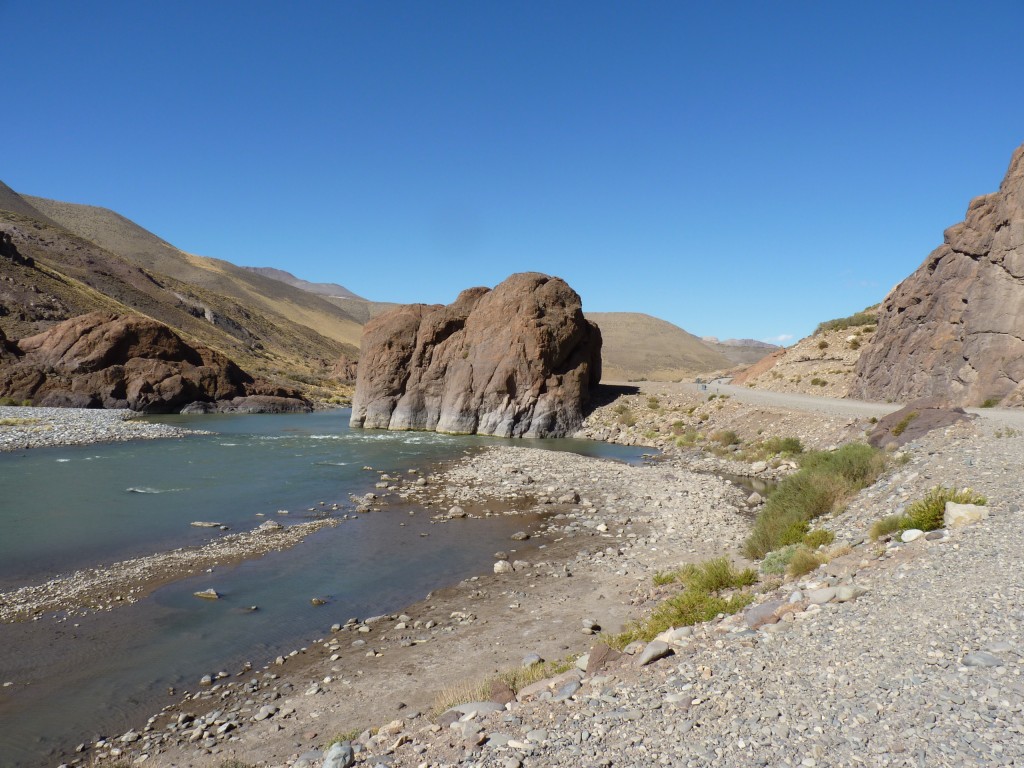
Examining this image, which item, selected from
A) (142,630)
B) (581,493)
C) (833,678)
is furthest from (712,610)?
(581,493)

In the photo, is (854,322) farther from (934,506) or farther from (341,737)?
(341,737)

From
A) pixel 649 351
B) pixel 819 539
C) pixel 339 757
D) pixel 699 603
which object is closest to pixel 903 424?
pixel 819 539

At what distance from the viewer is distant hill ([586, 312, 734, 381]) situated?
11881 centimetres

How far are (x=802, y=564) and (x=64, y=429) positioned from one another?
34.5m

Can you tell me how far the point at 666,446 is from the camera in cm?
3002

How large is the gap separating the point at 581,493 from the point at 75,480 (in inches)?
628

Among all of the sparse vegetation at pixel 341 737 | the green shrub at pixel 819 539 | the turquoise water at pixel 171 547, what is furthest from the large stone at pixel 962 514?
the sparse vegetation at pixel 341 737

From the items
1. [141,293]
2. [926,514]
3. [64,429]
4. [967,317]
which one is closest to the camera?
[926,514]

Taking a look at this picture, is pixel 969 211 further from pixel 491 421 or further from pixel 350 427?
pixel 350 427

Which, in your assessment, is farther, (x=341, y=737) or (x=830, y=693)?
(x=341, y=737)

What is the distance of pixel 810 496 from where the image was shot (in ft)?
41.4

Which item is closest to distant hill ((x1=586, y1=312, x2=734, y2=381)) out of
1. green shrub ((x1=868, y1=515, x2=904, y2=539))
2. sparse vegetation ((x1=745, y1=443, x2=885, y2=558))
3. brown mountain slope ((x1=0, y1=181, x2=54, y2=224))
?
sparse vegetation ((x1=745, y1=443, x2=885, y2=558))

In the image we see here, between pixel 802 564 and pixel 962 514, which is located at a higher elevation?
pixel 962 514

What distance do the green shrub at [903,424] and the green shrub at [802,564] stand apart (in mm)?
9009
